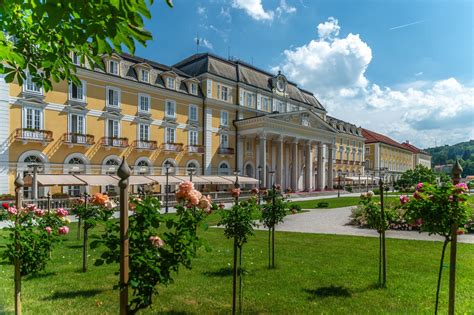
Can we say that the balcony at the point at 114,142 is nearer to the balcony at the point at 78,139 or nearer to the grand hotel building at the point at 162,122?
the grand hotel building at the point at 162,122

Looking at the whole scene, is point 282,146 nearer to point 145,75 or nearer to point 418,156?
point 145,75

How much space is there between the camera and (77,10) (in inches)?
86.0

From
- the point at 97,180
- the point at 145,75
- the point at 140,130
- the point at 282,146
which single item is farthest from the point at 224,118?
the point at 97,180

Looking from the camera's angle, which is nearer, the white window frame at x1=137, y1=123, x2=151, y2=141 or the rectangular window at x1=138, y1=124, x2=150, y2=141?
the white window frame at x1=137, y1=123, x2=151, y2=141

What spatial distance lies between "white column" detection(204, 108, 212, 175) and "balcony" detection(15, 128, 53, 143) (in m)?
15.7

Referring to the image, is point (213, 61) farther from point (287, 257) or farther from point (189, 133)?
point (287, 257)

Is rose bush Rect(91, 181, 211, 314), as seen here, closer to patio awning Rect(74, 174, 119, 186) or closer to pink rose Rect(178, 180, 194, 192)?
pink rose Rect(178, 180, 194, 192)

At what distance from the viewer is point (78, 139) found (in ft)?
79.4

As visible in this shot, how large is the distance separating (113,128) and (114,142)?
4.56 feet

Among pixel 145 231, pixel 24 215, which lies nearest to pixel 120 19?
pixel 145 231

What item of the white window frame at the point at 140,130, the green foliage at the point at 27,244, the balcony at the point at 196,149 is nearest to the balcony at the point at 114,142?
the white window frame at the point at 140,130

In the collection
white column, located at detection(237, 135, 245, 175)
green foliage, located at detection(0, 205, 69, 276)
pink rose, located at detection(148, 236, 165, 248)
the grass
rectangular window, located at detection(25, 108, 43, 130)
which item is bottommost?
the grass

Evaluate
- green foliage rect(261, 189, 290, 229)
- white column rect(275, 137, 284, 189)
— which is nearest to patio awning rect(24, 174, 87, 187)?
green foliage rect(261, 189, 290, 229)

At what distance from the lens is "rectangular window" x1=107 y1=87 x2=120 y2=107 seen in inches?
1039
